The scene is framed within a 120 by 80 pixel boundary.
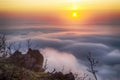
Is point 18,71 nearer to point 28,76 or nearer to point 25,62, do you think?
point 28,76

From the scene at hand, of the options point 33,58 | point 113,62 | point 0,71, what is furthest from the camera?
point 113,62

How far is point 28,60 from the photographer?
686 inches

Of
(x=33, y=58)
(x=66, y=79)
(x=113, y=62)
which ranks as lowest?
(x=66, y=79)

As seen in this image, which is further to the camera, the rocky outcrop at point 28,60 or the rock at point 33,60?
the rock at point 33,60

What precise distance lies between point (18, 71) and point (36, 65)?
8.34ft

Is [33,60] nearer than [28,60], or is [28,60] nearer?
[28,60]

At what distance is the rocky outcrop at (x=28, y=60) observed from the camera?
17.1 m

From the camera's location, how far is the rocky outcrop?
17.1 m

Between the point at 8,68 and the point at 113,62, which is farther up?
the point at 113,62

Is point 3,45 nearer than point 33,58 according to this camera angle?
Yes

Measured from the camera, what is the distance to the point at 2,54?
715 inches

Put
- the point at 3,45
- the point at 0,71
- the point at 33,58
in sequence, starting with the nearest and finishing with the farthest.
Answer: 1. the point at 0,71
2. the point at 3,45
3. the point at 33,58

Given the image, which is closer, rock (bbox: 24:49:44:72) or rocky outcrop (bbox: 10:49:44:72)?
rocky outcrop (bbox: 10:49:44:72)

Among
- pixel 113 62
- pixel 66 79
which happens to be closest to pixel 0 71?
pixel 66 79
